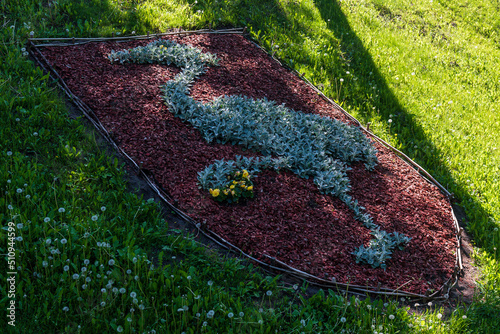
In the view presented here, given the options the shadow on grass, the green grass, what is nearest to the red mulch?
the green grass

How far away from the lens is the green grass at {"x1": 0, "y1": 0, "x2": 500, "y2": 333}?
2.88m

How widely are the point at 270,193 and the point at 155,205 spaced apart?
1193 mm

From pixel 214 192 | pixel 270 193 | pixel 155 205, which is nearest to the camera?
pixel 155 205

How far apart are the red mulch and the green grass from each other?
12.8 inches

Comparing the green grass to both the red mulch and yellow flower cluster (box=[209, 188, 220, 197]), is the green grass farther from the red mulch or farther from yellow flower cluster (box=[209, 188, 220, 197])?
yellow flower cluster (box=[209, 188, 220, 197])

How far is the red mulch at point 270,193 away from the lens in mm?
3775

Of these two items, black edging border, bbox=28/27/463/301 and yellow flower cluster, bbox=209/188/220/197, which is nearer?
black edging border, bbox=28/27/463/301

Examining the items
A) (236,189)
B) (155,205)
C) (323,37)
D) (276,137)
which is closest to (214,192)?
(236,189)

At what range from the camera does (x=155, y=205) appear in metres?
3.72

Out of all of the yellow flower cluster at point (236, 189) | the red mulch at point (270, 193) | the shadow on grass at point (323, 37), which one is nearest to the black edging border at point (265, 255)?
the red mulch at point (270, 193)

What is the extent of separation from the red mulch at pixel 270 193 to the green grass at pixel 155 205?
0.33 m

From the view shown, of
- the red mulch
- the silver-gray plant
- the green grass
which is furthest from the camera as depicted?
the silver-gray plant

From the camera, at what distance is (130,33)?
6363 millimetres

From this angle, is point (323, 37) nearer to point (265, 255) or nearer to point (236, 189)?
point (236, 189)
